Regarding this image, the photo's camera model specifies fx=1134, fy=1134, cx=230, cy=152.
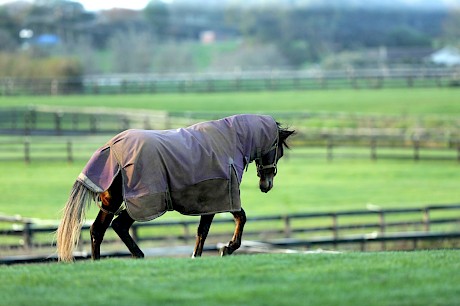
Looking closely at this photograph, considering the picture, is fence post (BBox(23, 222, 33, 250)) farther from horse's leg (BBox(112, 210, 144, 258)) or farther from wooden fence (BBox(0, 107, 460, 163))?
wooden fence (BBox(0, 107, 460, 163))

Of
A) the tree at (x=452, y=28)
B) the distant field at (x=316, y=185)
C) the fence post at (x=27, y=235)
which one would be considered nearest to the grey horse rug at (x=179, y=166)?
the distant field at (x=316, y=185)

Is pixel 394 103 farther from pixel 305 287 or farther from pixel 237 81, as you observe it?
pixel 305 287

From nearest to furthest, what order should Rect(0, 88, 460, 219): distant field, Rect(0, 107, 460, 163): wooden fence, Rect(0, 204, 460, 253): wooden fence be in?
Rect(0, 204, 460, 253): wooden fence → Rect(0, 88, 460, 219): distant field → Rect(0, 107, 460, 163): wooden fence

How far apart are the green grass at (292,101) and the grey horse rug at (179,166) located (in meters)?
37.5

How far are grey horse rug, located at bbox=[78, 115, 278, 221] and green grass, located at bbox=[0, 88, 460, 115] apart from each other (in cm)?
3747

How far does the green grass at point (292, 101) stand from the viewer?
1937 inches

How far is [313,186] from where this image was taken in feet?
95.6

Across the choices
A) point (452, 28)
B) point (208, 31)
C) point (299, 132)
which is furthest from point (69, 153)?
point (208, 31)

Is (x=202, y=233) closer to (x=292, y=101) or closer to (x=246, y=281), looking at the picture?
(x=246, y=281)

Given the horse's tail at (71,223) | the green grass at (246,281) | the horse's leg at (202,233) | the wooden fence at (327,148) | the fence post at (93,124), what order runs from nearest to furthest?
the green grass at (246,281)
the horse's tail at (71,223)
the horse's leg at (202,233)
the wooden fence at (327,148)
the fence post at (93,124)

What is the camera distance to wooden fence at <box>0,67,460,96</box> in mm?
59594

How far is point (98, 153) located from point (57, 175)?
71.5ft

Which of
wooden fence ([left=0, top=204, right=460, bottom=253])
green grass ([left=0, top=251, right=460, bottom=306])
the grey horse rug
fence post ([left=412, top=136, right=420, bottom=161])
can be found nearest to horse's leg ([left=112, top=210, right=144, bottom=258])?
the grey horse rug

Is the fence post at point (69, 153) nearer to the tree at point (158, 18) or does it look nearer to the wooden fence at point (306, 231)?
the wooden fence at point (306, 231)
